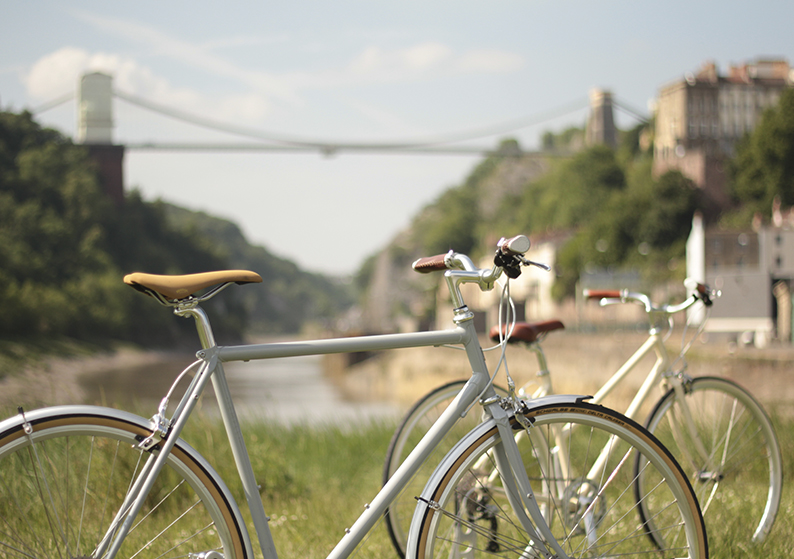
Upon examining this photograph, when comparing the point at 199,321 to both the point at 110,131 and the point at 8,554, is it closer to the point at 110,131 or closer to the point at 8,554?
the point at 8,554

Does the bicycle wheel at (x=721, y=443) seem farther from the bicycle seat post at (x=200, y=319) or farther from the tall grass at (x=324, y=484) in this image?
the bicycle seat post at (x=200, y=319)

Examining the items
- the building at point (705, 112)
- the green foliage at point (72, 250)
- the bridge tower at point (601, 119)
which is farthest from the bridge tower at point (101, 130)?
the bridge tower at point (601, 119)

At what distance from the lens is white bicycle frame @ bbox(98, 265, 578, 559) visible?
176cm

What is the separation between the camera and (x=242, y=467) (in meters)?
1.82

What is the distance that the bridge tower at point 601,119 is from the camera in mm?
90688

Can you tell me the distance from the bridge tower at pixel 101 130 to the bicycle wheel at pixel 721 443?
58839mm

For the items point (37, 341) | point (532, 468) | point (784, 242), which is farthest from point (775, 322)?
point (37, 341)

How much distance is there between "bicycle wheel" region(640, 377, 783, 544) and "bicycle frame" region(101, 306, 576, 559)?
3.11ft

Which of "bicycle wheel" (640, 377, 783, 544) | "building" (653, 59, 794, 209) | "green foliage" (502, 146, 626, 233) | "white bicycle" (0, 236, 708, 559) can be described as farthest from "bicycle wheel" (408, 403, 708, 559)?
"green foliage" (502, 146, 626, 233)

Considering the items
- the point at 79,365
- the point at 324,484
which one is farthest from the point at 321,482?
the point at 79,365

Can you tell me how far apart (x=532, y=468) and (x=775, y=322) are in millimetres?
28138

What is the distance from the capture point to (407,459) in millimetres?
1851

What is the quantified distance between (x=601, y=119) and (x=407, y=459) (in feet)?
311

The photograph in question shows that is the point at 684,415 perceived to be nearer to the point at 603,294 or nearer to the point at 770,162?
the point at 603,294
